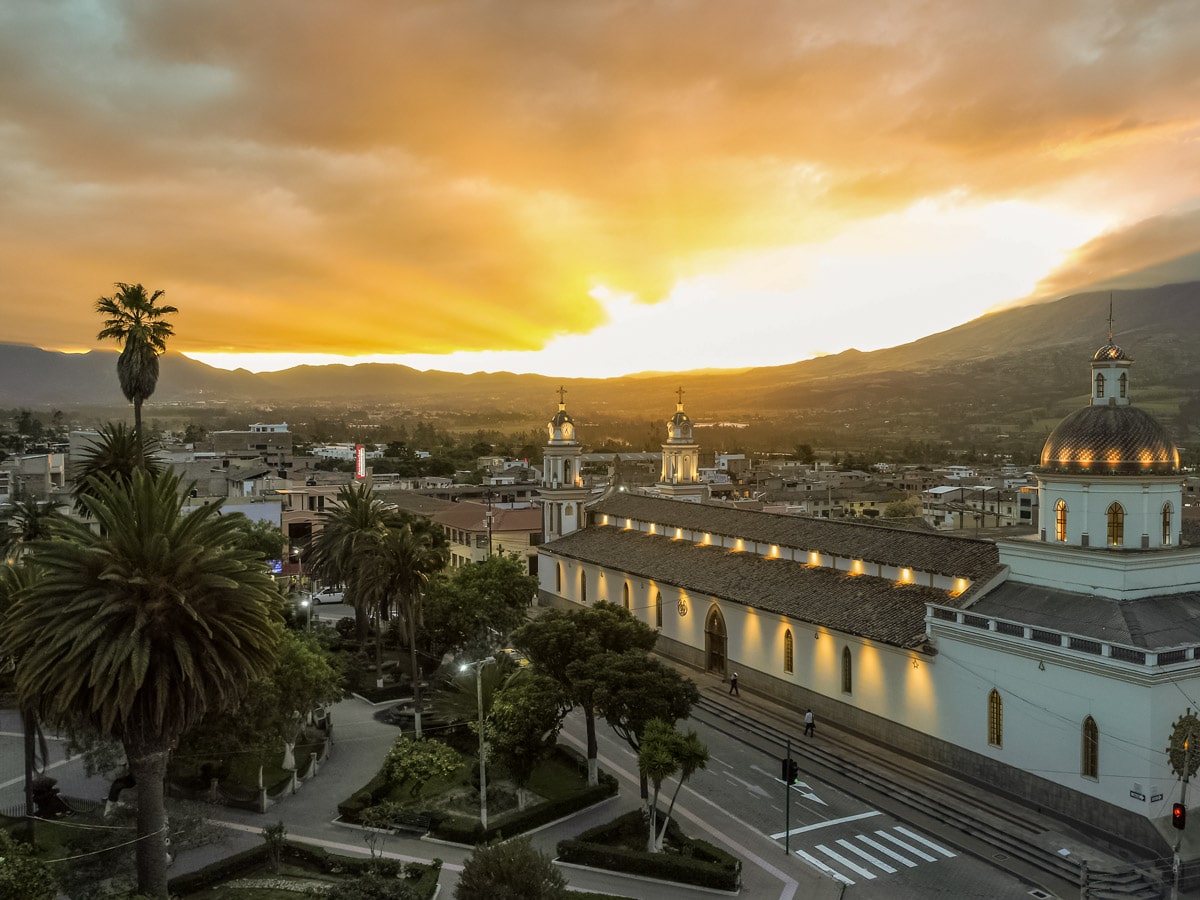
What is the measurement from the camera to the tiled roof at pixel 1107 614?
29047 millimetres

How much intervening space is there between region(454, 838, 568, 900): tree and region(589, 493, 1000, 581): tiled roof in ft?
70.7

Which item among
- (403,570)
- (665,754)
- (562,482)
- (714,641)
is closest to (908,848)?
(665,754)

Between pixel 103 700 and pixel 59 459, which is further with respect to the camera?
pixel 59 459

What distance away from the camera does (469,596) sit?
48469mm

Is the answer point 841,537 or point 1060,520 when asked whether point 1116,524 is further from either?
point 841,537

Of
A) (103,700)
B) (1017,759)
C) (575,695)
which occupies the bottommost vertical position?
(1017,759)

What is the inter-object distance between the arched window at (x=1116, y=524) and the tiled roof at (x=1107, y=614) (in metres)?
2.16

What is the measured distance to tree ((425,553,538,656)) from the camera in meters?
48.2

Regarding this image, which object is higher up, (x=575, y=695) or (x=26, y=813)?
(x=575, y=695)

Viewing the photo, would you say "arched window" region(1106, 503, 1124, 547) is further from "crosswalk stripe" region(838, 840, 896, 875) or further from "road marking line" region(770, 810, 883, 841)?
"crosswalk stripe" region(838, 840, 896, 875)

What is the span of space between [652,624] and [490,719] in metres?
22.8

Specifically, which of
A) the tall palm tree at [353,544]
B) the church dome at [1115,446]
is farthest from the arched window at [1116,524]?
the tall palm tree at [353,544]

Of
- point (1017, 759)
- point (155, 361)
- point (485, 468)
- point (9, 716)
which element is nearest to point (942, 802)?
point (1017, 759)

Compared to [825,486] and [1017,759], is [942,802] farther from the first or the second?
[825,486]
